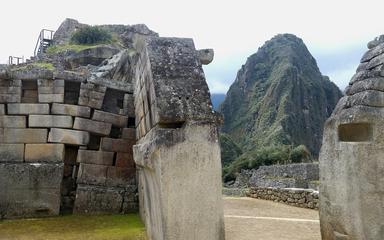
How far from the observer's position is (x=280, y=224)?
9.66m

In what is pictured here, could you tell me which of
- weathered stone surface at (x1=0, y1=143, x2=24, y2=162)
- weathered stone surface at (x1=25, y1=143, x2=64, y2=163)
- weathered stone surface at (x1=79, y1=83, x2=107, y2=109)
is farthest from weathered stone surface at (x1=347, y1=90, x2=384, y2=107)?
weathered stone surface at (x1=0, y1=143, x2=24, y2=162)

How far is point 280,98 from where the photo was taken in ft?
295

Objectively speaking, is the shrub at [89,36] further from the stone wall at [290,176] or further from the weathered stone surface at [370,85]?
the weathered stone surface at [370,85]

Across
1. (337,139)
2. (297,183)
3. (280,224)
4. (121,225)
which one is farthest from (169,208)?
(297,183)

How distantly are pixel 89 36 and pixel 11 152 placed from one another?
28.7 meters

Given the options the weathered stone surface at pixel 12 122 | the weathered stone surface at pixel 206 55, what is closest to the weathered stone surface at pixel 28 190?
the weathered stone surface at pixel 12 122

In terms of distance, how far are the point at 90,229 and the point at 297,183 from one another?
48.2ft

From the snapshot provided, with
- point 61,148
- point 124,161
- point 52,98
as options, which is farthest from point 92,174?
point 52,98

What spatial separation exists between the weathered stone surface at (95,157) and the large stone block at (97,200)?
567 mm

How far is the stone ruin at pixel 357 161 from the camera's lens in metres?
5.40

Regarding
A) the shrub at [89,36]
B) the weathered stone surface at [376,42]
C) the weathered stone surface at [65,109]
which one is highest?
the shrub at [89,36]

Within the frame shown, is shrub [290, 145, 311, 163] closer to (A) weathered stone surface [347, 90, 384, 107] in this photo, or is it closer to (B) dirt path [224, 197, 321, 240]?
(B) dirt path [224, 197, 321, 240]

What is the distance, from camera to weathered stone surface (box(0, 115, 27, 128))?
978 centimetres

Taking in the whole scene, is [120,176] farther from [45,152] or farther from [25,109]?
[25,109]
